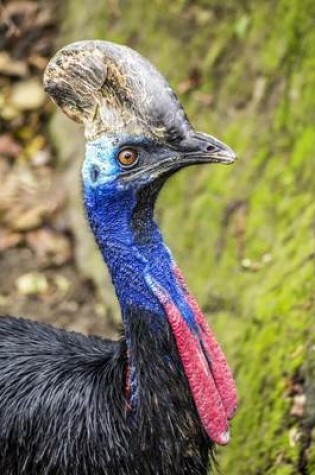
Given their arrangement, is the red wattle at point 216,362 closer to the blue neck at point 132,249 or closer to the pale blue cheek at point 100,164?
the blue neck at point 132,249

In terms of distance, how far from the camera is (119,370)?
377 centimetres

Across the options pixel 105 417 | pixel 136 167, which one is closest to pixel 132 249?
pixel 136 167

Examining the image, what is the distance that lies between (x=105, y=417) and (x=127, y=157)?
863mm

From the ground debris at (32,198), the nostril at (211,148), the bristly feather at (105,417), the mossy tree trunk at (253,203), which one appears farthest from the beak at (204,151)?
the ground debris at (32,198)

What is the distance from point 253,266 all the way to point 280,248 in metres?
0.21

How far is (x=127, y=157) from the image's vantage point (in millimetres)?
3514

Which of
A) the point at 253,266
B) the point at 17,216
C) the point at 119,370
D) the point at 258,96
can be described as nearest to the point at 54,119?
the point at 17,216

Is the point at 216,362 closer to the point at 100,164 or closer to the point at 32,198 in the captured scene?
the point at 100,164

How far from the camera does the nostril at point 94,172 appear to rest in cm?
353

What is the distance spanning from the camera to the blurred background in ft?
15.8

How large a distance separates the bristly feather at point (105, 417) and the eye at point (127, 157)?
18.6 inches

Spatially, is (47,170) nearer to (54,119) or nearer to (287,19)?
(54,119)

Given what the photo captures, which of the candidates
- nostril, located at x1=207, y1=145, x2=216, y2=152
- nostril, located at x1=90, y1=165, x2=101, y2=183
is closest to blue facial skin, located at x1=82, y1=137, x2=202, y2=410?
nostril, located at x1=90, y1=165, x2=101, y2=183

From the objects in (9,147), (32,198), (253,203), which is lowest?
(253,203)
